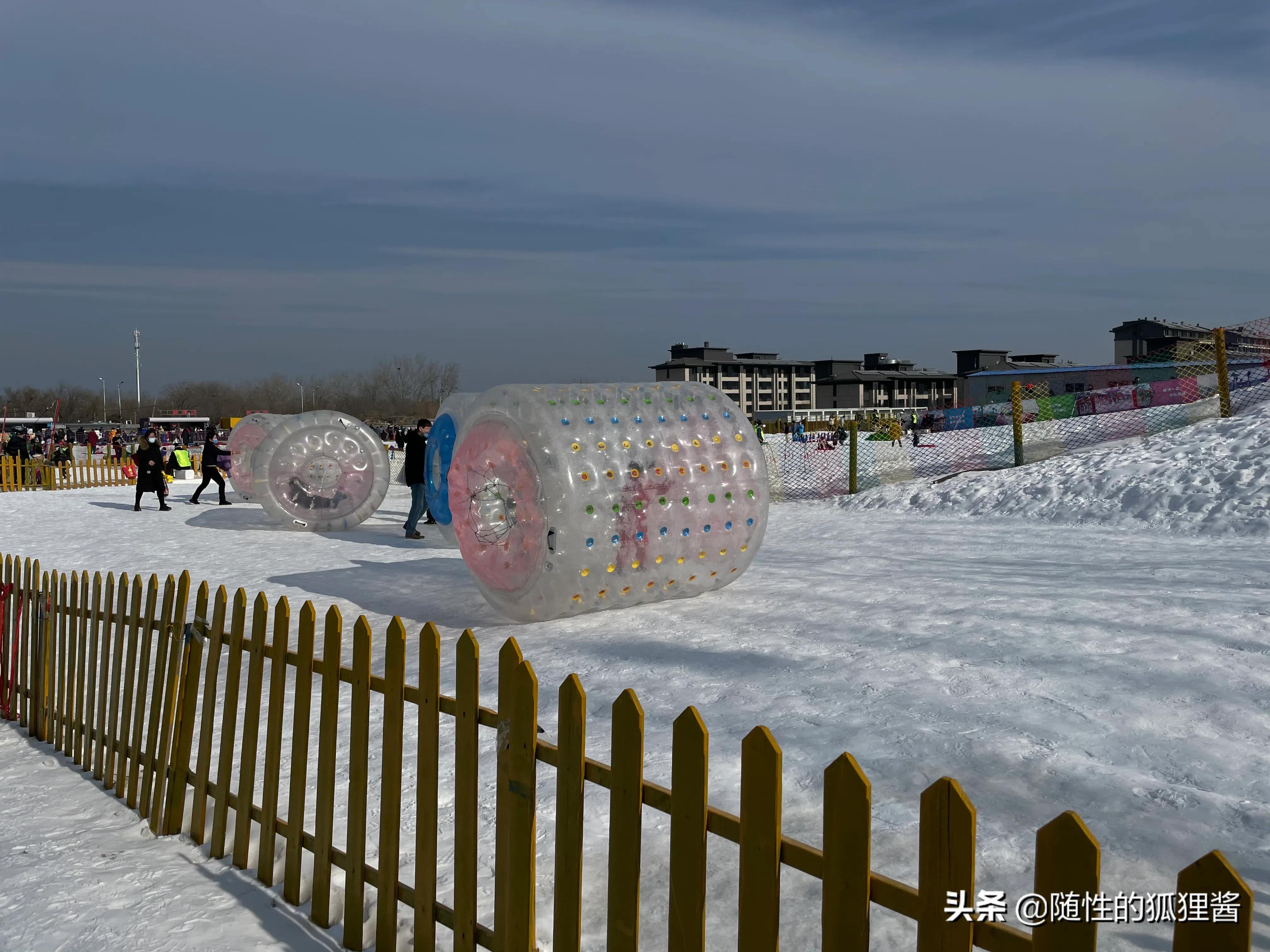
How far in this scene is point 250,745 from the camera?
4.14 meters

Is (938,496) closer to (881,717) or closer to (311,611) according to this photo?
(881,717)

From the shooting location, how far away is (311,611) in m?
3.81

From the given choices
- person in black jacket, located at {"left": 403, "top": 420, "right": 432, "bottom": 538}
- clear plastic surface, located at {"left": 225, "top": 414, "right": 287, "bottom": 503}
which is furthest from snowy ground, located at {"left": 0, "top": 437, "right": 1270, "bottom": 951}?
clear plastic surface, located at {"left": 225, "top": 414, "right": 287, "bottom": 503}

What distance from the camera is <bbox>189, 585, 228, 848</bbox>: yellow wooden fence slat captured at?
4.38 metres

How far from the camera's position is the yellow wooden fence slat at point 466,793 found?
10.1ft

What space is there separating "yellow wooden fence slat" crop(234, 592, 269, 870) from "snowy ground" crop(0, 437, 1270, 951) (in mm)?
A: 134

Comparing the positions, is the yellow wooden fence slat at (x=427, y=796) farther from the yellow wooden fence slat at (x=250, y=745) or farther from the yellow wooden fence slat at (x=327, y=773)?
the yellow wooden fence slat at (x=250, y=745)

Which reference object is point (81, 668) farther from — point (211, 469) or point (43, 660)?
point (211, 469)

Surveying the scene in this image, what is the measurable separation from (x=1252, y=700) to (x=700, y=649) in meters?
3.33

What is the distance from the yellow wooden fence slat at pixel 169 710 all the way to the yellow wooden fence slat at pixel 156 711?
2cm

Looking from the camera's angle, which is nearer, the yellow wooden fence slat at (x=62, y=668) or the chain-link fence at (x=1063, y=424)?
the yellow wooden fence slat at (x=62, y=668)

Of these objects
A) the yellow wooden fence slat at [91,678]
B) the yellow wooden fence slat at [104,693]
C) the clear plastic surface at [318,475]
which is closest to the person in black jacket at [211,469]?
the clear plastic surface at [318,475]

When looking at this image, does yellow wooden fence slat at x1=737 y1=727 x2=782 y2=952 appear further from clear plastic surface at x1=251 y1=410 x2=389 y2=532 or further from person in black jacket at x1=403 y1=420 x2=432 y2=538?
clear plastic surface at x1=251 y1=410 x2=389 y2=532

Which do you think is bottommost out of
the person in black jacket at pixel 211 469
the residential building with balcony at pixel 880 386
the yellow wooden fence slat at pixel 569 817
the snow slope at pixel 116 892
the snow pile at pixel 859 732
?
the snow slope at pixel 116 892
